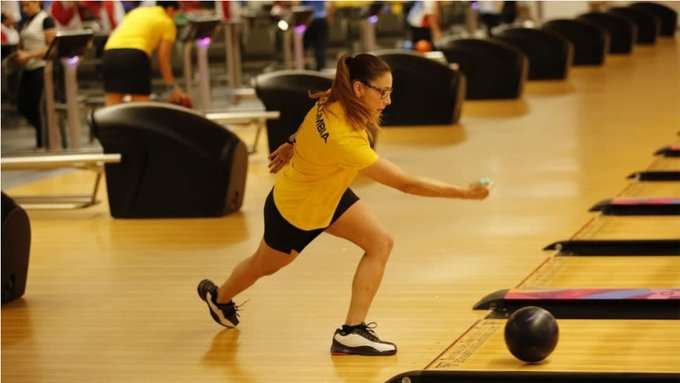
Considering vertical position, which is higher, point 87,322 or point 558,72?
point 87,322

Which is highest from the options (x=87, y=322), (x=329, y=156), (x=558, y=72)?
(x=329, y=156)

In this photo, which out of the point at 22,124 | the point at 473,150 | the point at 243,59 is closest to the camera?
the point at 473,150

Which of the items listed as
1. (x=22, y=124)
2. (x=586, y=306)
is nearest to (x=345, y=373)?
(x=586, y=306)

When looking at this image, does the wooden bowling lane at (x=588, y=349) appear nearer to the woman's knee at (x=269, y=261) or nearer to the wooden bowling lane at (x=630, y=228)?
the woman's knee at (x=269, y=261)

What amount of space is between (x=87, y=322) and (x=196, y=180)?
2.69 metres

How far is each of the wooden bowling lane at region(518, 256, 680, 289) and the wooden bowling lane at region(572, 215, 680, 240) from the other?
0.54 meters

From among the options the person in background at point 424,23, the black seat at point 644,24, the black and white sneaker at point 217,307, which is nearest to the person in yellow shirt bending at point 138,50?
the black and white sneaker at point 217,307

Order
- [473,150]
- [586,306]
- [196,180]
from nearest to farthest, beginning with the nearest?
[586,306] → [196,180] → [473,150]

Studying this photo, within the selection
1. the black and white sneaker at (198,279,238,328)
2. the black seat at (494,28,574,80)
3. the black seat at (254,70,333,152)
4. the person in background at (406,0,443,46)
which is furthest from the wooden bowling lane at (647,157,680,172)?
the person in background at (406,0,443,46)

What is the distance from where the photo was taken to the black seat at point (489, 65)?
51.3 ft

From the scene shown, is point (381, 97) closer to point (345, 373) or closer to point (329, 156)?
point (329, 156)

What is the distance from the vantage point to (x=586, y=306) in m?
5.71

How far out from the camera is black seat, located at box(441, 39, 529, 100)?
15625 mm

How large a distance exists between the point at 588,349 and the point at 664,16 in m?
20.5
